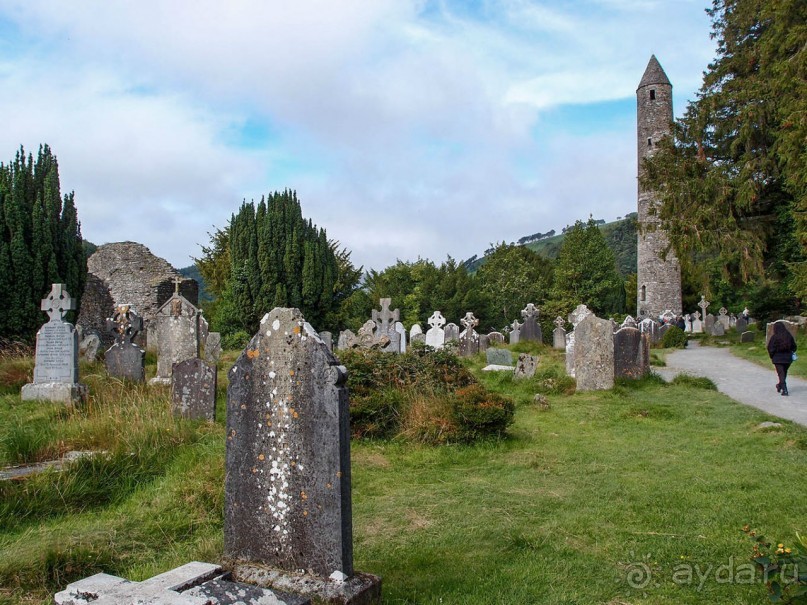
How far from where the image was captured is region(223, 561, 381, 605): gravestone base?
327 centimetres

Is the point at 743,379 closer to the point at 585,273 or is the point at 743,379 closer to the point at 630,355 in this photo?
the point at 630,355

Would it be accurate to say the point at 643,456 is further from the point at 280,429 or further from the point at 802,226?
the point at 802,226

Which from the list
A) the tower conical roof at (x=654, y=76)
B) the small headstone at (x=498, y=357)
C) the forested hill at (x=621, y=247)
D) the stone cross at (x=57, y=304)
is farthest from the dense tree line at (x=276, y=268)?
the forested hill at (x=621, y=247)

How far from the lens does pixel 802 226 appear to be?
17.7 meters

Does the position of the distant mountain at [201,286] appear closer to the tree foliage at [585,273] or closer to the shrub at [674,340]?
the shrub at [674,340]

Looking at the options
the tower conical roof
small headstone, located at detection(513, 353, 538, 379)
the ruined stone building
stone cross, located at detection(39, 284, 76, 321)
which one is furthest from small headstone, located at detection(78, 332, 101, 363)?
the tower conical roof

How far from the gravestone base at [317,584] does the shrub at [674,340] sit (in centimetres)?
2351

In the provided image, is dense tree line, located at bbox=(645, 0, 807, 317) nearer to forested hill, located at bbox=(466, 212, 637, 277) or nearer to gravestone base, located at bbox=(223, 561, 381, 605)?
gravestone base, located at bbox=(223, 561, 381, 605)

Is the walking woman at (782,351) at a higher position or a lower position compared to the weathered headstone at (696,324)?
lower

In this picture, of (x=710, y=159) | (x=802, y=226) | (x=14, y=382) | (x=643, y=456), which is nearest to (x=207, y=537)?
(x=643, y=456)

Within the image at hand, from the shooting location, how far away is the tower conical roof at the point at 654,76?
4356cm

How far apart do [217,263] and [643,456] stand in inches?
1365
